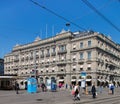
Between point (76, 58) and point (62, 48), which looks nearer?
point (76, 58)

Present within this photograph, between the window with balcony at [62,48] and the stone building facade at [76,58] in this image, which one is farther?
the window with balcony at [62,48]

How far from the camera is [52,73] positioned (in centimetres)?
8550

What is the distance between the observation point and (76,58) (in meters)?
79.9

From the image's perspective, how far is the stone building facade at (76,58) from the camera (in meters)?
75.4

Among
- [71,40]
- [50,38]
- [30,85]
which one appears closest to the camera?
[30,85]

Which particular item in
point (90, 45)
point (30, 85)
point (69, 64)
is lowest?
point (30, 85)

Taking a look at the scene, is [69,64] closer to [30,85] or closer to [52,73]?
[52,73]

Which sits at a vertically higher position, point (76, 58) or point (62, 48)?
point (62, 48)

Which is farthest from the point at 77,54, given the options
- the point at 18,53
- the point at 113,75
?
the point at 18,53

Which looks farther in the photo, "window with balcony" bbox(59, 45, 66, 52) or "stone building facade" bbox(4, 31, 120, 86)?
"window with balcony" bbox(59, 45, 66, 52)

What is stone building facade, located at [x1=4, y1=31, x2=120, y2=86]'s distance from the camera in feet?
247

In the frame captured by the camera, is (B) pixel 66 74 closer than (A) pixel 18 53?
Yes

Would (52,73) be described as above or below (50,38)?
below

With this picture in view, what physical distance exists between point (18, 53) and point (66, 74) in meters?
31.2
